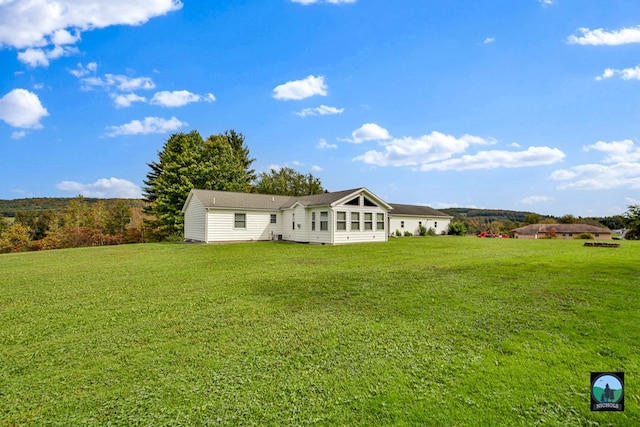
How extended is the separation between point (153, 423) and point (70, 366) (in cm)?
162

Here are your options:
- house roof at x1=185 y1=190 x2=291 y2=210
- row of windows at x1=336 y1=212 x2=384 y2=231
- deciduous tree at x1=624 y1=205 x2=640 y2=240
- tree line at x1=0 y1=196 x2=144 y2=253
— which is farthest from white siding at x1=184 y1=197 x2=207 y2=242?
deciduous tree at x1=624 y1=205 x2=640 y2=240

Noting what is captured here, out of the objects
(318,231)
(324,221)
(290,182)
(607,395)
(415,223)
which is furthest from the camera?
(290,182)

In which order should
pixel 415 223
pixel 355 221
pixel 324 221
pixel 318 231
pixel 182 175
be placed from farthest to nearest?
1. pixel 415 223
2. pixel 182 175
3. pixel 355 221
4. pixel 318 231
5. pixel 324 221

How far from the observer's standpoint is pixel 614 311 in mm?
4383

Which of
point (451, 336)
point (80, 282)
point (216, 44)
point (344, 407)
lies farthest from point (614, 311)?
point (216, 44)

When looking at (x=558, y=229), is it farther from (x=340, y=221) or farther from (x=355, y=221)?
(x=340, y=221)

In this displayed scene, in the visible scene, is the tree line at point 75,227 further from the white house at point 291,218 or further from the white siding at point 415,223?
the white siding at point 415,223

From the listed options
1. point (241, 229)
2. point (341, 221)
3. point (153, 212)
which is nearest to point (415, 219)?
point (341, 221)

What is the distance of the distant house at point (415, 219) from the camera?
2859cm

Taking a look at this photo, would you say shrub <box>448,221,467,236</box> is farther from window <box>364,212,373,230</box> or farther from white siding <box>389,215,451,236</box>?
window <box>364,212,373,230</box>

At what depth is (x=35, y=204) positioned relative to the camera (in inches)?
1511

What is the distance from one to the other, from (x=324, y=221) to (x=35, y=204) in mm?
43012

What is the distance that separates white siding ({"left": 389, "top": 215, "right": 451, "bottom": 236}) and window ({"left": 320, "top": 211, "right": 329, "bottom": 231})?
1151cm

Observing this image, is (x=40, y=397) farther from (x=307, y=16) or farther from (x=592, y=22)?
(x=592, y=22)
